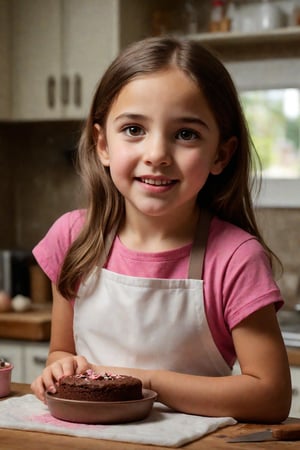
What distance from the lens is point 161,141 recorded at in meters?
1.50

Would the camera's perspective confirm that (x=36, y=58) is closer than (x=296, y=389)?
No

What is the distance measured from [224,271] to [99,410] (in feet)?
1.25

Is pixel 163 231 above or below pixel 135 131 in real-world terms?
below

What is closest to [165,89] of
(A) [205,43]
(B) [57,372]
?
(B) [57,372]

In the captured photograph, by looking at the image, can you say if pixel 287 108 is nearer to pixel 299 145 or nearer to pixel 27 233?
pixel 299 145

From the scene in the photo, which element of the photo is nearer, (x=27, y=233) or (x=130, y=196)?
(x=130, y=196)

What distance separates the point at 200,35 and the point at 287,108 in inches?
17.6

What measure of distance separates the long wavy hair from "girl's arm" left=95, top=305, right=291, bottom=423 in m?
0.20

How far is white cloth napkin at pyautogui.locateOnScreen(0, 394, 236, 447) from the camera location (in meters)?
1.25

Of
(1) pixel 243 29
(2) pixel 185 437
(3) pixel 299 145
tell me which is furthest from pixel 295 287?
(2) pixel 185 437

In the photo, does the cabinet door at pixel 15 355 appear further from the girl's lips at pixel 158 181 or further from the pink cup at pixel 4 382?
the girl's lips at pixel 158 181

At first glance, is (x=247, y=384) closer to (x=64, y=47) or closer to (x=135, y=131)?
(x=135, y=131)

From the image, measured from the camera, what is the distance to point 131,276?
1.67 m

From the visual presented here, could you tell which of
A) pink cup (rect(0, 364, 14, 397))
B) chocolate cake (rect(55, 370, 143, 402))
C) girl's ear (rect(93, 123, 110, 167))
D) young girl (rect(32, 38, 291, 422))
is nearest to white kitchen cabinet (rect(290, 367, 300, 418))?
young girl (rect(32, 38, 291, 422))
